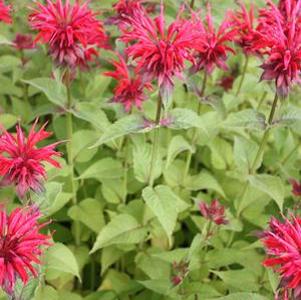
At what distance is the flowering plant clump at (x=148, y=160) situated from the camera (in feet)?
4.77

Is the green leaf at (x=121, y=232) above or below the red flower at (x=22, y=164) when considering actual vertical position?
below

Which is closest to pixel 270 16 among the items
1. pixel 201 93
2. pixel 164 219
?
pixel 201 93

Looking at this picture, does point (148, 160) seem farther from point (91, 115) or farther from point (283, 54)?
point (283, 54)

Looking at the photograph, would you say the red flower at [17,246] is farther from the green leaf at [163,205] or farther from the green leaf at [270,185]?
the green leaf at [270,185]

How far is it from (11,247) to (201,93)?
1.07 m

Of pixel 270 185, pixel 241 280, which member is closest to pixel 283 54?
pixel 270 185

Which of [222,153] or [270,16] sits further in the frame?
[222,153]

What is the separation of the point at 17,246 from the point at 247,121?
3.04 feet

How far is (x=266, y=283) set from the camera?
188 centimetres

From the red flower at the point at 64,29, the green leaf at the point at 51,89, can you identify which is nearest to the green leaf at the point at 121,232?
the green leaf at the point at 51,89

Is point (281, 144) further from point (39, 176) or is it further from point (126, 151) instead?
point (39, 176)

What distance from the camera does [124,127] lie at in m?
1.71

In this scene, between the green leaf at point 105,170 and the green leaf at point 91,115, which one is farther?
the green leaf at point 105,170

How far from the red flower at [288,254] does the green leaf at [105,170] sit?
82cm
